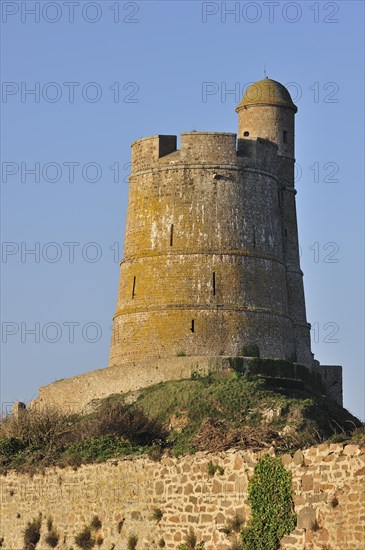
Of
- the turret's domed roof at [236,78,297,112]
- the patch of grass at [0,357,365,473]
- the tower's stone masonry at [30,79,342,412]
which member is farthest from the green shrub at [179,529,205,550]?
→ the turret's domed roof at [236,78,297,112]

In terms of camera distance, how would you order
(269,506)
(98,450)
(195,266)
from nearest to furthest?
(269,506) → (98,450) → (195,266)

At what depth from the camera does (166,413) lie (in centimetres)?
4047

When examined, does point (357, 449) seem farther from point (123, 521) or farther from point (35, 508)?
point (35, 508)

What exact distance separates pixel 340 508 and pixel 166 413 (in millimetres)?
22363

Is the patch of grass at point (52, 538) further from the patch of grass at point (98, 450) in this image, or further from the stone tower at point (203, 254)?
the stone tower at point (203, 254)

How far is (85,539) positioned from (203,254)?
2293 cm

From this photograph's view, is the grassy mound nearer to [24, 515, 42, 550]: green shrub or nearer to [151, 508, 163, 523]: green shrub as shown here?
[151, 508, 163, 523]: green shrub

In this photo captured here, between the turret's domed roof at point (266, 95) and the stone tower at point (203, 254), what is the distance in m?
2.63

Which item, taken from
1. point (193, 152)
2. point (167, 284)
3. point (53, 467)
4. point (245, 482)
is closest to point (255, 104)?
point (193, 152)

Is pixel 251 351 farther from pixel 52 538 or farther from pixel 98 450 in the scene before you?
pixel 52 538

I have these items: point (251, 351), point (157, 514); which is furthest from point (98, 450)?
point (251, 351)

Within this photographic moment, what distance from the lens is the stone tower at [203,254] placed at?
45406 millimetres

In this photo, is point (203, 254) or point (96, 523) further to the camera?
point (203, 254)

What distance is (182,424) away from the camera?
39625 mm
